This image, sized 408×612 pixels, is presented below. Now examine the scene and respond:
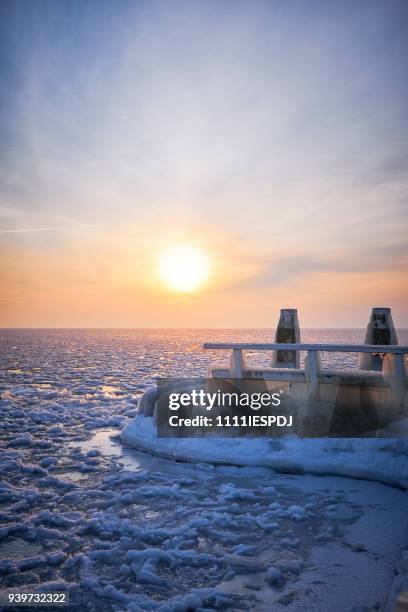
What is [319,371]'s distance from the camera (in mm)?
6188

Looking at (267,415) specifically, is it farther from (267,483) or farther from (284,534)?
(284,534)

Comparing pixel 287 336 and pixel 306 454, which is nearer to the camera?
pixel 306 454

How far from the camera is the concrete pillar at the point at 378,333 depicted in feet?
23.8

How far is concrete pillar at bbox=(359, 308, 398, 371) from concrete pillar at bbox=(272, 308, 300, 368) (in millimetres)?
1351

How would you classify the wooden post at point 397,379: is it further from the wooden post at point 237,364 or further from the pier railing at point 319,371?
the wooden post at point 237,364

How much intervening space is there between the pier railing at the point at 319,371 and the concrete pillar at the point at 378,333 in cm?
125

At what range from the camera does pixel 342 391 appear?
6027mm

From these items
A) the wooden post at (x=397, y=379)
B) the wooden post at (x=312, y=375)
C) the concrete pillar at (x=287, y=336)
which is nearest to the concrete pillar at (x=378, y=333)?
A: the concrete pillar at (x=287, y=336)

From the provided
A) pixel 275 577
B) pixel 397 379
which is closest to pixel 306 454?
pixel 397 379

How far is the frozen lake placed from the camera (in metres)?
2.80

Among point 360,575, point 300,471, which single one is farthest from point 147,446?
point 360,575

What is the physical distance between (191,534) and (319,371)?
136 inches

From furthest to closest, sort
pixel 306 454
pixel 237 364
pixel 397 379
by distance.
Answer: pixel 237 364 → pixel 397 379 → pixel 306 454

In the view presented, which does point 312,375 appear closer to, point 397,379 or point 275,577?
point 397,379
